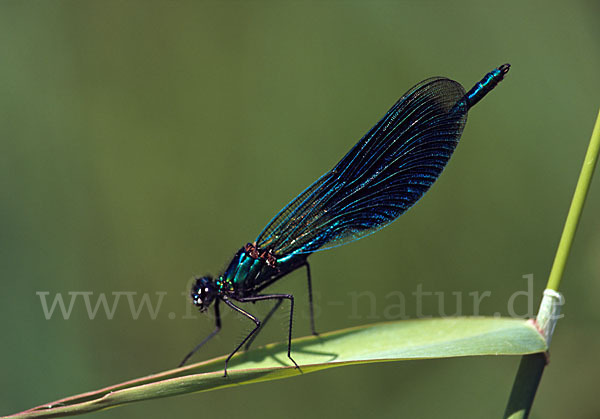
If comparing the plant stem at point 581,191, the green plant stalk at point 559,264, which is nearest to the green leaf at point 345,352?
the green plant stalk at point 559,264

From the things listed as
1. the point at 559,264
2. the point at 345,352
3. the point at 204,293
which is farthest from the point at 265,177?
the point at 559,264

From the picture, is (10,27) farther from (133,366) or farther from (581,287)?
(581,287)

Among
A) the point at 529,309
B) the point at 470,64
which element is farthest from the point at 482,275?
the point at 470,64

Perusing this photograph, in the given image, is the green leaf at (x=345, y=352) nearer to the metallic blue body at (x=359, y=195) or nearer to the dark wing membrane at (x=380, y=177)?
the metallic blue body at (x=359, y=195)

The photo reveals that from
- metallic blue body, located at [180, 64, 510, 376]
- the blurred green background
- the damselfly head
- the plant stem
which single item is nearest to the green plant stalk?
the plant stem

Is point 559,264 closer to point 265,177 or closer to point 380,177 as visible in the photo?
point 380,177

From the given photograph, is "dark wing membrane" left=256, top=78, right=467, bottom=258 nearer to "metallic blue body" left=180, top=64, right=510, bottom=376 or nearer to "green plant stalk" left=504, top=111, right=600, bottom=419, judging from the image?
"metallic blue body" left=180, top=64, right=510, bottom=376
